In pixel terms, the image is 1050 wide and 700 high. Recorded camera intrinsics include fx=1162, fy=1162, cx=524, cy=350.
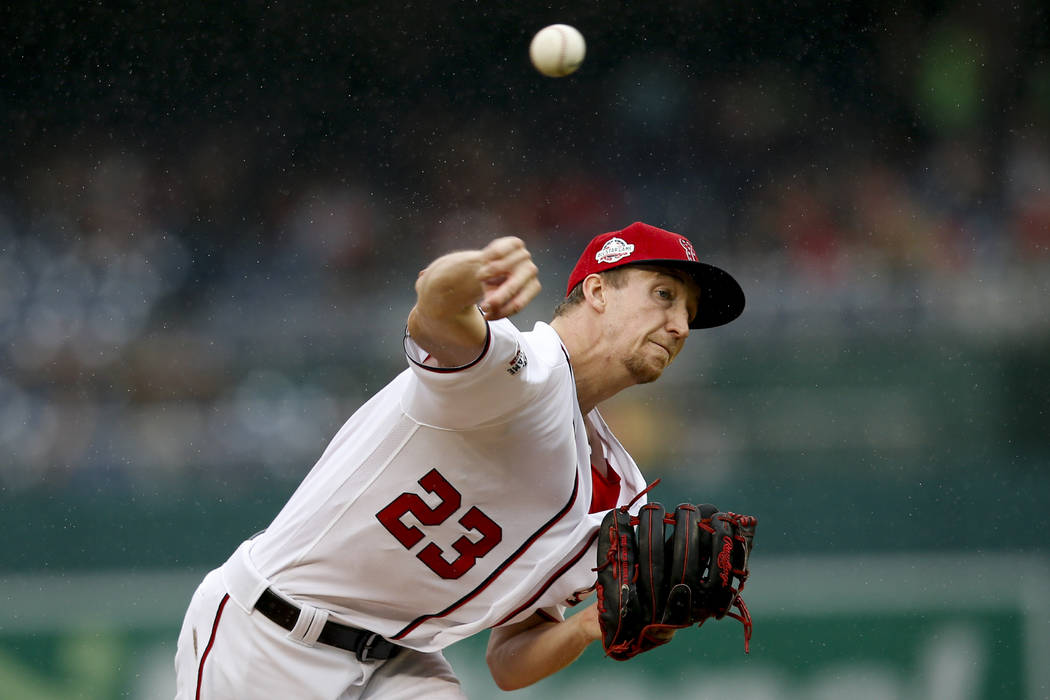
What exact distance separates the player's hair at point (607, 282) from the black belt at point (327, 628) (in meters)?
0.84

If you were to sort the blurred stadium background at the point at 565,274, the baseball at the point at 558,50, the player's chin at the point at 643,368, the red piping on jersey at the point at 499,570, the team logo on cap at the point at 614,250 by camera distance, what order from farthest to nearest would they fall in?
the blurred stadium background at the point at 565,274, the baseball at the point at 558,50, the team logo on cap at the point at 614,250, the player's chin at the point at 643,368, the red piping on jersey at the point at 499,570

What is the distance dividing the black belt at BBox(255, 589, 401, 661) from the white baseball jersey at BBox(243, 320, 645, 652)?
27 millimetres

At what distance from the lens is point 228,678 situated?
2.38 metres

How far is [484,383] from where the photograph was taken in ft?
6.42

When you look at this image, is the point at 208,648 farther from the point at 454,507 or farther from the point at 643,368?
the point at 643,368

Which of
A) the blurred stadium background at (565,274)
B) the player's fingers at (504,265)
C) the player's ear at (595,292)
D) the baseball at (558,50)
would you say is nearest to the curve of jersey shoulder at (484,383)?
the player's fingers at (504,265)

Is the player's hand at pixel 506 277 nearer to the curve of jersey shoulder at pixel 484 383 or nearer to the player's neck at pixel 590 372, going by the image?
the curve of jersey shoulder at pixel 484 383

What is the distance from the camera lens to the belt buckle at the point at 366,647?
2402mm

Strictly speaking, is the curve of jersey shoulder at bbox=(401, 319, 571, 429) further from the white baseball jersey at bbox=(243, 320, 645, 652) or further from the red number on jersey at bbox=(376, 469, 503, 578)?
A: the red number on jersey at bbox=(376, 469, 503, 578)

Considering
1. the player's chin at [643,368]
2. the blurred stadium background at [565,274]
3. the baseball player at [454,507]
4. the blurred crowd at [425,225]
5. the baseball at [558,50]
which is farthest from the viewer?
the blurred crowd at [425,225]

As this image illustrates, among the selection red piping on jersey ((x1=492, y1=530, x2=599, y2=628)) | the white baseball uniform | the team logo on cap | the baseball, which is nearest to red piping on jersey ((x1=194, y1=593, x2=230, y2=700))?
the white baseball uniform

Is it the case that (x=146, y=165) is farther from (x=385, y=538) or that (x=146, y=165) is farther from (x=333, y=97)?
(x=385, y=538)

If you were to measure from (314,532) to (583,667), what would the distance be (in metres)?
2.38

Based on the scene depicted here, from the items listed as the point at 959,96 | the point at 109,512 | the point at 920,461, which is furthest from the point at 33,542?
the point at 959,96
